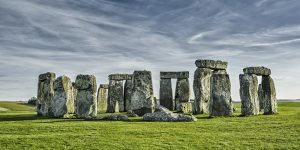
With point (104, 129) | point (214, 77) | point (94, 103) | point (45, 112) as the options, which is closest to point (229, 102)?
point (214, 77)

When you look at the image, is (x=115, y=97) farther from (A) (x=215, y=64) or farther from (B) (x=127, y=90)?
(A) (x=215, y=64)

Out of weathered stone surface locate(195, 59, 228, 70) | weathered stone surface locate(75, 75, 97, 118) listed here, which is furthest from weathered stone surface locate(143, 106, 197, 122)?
weathered stone surface locate(195, 59, 228, 70)

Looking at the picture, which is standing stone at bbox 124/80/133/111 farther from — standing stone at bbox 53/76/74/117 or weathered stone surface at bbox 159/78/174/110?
standing stone at bbox 53/76/74/117

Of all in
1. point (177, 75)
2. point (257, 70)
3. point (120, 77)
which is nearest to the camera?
point (257, 70)

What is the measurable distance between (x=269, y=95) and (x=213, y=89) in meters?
4.23

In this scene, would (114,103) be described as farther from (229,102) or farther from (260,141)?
(260,141)

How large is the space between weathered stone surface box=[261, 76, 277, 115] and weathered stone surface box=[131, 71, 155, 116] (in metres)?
7.18

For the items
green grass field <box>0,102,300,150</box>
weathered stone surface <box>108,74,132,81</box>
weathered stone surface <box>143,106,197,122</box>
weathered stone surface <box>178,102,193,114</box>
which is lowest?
green grass field <box>0,102,300,150</box>

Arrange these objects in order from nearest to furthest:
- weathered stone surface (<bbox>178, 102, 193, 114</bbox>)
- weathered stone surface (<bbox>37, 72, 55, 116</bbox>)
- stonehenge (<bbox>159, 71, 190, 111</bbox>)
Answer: weathered stone surface (<bbox>37, 72, 55, 116</bbox>) → weathered stone surface (<bbox>178, 102, 193, 114</bbox>) → stonehenge (<bbox>159, 71, 190, 111</bbox>)

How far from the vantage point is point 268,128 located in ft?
55.7

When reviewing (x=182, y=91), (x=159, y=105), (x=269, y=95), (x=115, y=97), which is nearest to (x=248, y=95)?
(x=269, y=95)

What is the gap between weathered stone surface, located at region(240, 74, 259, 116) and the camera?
23.2m

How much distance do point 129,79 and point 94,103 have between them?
1208 cm

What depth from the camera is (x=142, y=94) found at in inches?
945
